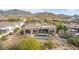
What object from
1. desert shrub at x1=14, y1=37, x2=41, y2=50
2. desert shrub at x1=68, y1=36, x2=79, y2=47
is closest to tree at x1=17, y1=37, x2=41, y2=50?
desert shrub at x1=14, y1=37, x2=41, y2=50

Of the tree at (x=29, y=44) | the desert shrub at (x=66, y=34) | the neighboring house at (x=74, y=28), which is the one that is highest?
the neighboring house at (x=74, y=28)

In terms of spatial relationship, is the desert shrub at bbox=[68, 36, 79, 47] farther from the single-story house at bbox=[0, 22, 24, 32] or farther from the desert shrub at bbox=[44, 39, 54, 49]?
the single-story house at bbox=[0, 22, 24, 32]

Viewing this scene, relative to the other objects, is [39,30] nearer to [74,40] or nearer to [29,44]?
[29,44]

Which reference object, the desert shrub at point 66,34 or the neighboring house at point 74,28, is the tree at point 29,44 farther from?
the neighboring house at point 74,28

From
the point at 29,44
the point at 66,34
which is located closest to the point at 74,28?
the point at 66,34

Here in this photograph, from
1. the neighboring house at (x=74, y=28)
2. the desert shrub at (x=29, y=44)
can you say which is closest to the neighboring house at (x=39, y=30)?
the desert shrub at (x=29, y=44)

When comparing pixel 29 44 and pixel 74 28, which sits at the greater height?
pixel 74 28
